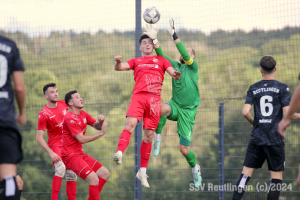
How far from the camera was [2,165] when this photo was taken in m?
2.82

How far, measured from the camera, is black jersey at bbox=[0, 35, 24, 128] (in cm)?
284

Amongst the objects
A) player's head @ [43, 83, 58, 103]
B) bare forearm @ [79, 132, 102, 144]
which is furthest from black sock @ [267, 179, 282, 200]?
player's head @ [43, 83, 58, 103]

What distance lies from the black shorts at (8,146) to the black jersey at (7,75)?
6cm

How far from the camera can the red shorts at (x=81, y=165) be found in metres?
5.12

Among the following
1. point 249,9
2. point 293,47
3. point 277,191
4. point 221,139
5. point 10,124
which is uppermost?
point 249,9

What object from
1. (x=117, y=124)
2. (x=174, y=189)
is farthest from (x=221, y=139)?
(x=117, y=124)

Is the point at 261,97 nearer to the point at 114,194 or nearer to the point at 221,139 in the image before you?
the point at 221,139

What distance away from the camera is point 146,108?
523 centimetres

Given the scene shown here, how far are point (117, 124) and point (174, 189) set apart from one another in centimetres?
189

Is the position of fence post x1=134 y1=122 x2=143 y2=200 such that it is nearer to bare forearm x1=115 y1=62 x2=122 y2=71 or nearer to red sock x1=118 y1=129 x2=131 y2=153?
red sock x1=118 y1=129 x2=131 y2=153

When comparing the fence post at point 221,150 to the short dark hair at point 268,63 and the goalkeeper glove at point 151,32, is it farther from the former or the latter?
the short dark hair at point 268,63

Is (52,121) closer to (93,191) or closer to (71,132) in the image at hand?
(71,132)

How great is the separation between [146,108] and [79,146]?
123 centimetres

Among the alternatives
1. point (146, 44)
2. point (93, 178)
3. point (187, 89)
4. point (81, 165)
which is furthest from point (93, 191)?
point (146, 44)
